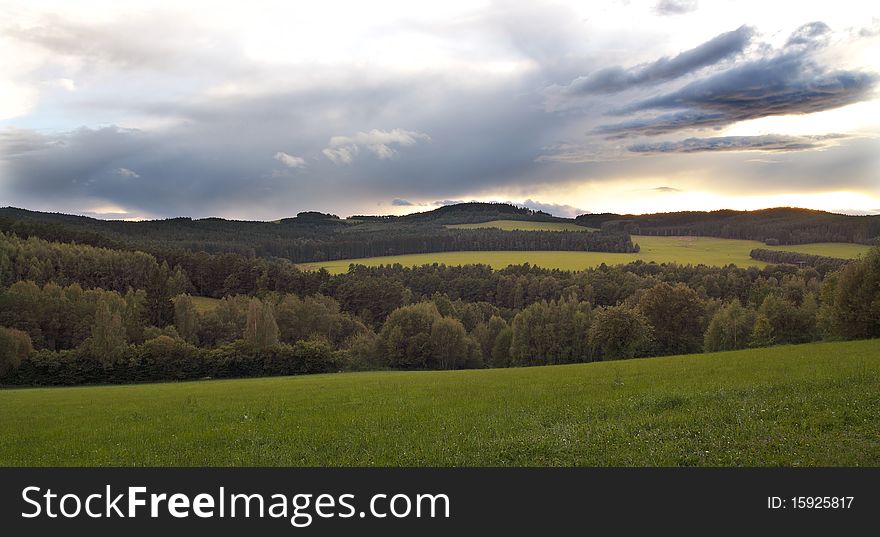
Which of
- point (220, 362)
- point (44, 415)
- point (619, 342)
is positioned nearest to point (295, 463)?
point (44, 415)

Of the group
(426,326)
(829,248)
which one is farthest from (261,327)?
(829,248)

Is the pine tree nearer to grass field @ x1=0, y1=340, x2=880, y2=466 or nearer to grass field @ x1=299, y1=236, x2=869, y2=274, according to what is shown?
grass field @ x1=0, y1=340, x2=880, y2=466

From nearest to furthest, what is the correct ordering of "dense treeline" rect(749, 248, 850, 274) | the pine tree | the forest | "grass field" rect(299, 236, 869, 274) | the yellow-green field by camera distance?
1. the forest
2. the pine tree
3. "dense treeline" rect(749, 248, 850, 274)
4. the yellow-green field
5. "grass field" rect(299, 236, 869, 274)

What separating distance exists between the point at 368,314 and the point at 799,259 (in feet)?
384

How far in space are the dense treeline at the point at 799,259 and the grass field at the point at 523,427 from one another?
126208mm

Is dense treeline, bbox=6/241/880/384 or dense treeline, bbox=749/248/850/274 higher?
dense treeline, bbox=749/248/850/274

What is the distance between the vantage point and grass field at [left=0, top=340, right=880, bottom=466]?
13.3 meters

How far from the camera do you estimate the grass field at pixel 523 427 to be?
43.5 feet

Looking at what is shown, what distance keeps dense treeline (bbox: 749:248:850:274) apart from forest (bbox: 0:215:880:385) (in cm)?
131

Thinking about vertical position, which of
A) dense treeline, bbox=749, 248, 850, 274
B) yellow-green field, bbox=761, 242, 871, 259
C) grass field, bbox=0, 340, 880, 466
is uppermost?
yellow-green field, bbox=761, 242, 871, 259

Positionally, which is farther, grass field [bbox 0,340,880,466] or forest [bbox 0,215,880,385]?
forest [bbox 0,215,880,385]

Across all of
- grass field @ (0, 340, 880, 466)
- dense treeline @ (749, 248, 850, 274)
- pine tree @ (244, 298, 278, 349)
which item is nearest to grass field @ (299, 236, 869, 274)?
dense treeline @ (749, 248, 850, 274)

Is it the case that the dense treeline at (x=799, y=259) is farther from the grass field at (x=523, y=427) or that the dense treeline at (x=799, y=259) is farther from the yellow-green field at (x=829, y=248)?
the grass field at (x=523, y=427)

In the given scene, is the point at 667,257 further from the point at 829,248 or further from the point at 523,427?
the point at 523,427
